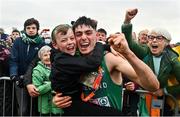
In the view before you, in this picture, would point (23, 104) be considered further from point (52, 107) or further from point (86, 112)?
point (86, 112)

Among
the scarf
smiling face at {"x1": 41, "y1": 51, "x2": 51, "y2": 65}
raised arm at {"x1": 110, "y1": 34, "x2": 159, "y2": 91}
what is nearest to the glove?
smiling face at {"x1": 41, "y1": 51, "x2": 51, "y2": 65}

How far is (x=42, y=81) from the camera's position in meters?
5.94

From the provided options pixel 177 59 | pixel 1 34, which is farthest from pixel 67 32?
pixel 1 34

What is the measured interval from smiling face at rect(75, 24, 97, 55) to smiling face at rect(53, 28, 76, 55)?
5 centimetres

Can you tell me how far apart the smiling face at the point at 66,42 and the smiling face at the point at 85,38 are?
0.15 ft

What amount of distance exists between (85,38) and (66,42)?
18cm

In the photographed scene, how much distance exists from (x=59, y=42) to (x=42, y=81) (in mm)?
2491

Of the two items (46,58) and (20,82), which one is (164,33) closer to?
(46,58)

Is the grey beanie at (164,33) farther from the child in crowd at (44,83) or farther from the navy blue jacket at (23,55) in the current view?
the navy blue jacket at (23,55)

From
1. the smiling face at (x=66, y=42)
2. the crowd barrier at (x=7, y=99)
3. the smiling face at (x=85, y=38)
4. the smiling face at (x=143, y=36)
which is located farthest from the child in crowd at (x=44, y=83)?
the smiling face at (x=85, y=38)

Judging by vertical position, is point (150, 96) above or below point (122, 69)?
below

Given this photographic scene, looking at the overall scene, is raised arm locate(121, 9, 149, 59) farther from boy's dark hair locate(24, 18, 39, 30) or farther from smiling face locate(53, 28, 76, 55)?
boy's dark hair locate(24, 18, 39, 30)

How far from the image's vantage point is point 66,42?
136 inches

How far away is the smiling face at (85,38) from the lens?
3391 mm
